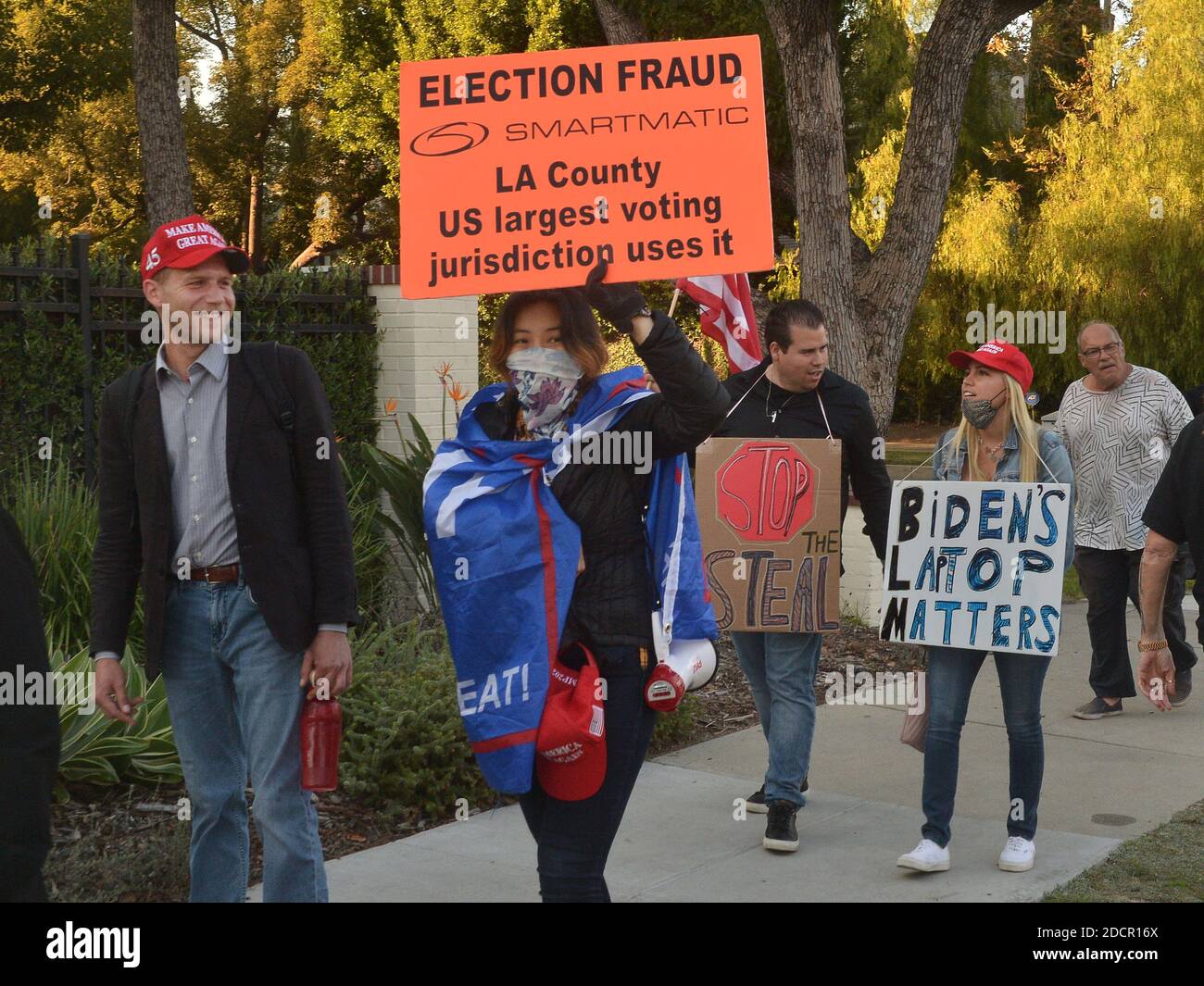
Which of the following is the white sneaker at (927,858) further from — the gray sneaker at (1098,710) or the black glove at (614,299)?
the gray sneaker at (1098,710)

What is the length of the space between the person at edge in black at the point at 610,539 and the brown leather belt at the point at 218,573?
85 cm

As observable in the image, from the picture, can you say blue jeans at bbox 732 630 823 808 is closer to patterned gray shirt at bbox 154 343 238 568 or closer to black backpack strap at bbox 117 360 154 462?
patterned gray shirt at bbox 154 343 238 568

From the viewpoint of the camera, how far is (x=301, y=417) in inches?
144

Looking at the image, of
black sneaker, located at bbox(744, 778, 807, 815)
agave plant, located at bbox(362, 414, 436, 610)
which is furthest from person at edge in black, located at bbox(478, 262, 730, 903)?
agave plant, located at bbox(362, 414, 436, 610)

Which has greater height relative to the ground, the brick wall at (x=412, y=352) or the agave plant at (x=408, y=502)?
the brick wall at (x=412, y=352)

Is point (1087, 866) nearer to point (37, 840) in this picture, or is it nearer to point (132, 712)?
point (132, 712)

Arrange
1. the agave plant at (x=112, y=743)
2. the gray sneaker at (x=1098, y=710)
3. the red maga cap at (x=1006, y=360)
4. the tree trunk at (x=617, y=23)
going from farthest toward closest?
the tree trunk at (x=617, y=23) < the gray sneaker at (x=1098, y=710) < the agave plant at (x=112, y=743) < the red maga cap at (x=1006, y=360)

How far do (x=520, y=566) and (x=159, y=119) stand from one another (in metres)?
12.6

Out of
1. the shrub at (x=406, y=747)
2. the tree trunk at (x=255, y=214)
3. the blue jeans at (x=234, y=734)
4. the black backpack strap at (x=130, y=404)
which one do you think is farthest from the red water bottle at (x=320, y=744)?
the tree trunk at (x=255, y=214)

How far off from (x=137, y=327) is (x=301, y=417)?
4557 millimetres

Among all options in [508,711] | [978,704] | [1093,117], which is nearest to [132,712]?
[508,711]

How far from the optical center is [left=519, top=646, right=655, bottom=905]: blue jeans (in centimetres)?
322

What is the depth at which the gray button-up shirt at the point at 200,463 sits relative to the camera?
11.9ft

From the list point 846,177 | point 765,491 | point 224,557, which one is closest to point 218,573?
point 224,557
